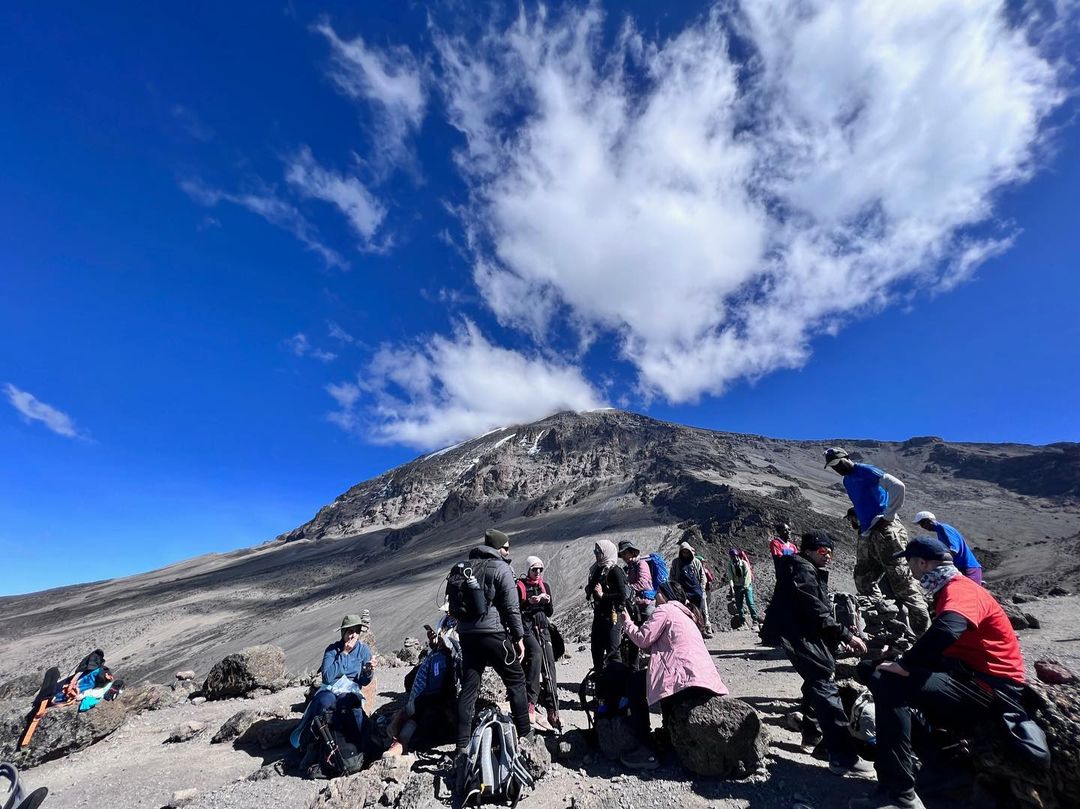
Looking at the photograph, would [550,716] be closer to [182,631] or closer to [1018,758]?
[1018,758]

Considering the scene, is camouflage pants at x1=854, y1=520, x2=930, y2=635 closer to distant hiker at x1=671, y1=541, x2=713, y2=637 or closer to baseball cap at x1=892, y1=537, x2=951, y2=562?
baseball cap at x1=892, y1=537, x2=951, y2=562

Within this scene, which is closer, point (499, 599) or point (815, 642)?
point (815, 642)

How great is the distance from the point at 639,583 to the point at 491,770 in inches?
98.3

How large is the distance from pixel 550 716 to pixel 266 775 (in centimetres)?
261

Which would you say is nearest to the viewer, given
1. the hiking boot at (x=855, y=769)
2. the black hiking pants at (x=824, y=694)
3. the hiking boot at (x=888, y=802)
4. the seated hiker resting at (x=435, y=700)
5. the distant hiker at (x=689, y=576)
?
the hiking boot at (x=888, y=802)

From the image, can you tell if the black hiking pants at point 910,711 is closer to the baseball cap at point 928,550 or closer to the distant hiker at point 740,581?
the baseball cap at point 928,550

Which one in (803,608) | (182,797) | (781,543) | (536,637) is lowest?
(182,797)

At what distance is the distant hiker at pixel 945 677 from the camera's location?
266cm

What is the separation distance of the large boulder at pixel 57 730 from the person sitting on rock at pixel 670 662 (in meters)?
6.86

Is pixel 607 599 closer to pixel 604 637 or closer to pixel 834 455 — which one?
pixel 604 637

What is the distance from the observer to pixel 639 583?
17.5ft

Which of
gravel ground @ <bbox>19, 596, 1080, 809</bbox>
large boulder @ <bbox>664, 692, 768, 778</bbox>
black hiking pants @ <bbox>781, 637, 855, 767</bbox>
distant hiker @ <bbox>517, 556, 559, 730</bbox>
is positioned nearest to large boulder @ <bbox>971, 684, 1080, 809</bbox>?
gravel ground @ <bbox>19, 596, 1080, 809</bbox>

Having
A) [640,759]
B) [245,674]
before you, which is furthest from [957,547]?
[245,674]

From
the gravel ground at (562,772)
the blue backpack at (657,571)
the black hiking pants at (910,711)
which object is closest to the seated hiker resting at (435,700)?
the gravel ground at (562,772)
